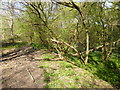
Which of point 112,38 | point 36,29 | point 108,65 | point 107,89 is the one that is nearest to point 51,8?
point 36,29

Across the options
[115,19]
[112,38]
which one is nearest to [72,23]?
[115,19]

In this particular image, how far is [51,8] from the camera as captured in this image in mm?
10703

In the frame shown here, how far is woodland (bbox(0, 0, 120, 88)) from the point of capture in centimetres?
664

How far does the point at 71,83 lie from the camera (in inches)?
179

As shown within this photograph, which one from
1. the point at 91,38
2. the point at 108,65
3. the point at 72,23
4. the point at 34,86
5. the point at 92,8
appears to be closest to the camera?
the point at 34,86

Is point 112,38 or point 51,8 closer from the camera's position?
point 112,38

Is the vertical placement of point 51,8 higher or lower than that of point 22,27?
higher

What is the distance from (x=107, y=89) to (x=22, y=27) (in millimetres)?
10694

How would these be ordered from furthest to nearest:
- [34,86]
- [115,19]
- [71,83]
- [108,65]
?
1. [115,19]
2. [108,65]
3. [71,83]
4. [34,86]

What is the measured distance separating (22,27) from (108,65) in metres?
10.8

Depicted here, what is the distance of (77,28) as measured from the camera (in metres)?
8.30

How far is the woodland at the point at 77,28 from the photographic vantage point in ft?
21.8

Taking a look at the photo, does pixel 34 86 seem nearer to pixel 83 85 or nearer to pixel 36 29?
pixel 83 85

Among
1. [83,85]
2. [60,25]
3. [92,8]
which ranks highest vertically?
[92,8]
